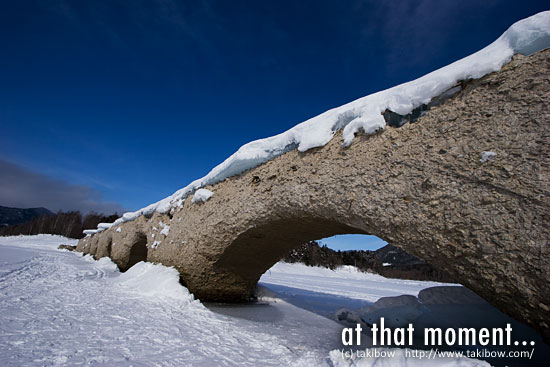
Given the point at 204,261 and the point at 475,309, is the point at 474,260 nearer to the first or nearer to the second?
the point at 475,309

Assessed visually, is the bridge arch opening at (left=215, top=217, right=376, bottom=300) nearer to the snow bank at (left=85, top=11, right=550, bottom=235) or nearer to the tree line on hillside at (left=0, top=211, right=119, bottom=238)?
the snow bank at (left=85, top=11, right=550, bottom=235)

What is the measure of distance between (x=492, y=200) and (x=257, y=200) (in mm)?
1885

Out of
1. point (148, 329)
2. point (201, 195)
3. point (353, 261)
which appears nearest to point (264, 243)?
point (201, 195)

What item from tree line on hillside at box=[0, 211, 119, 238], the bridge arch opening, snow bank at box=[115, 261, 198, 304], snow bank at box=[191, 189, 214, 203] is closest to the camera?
the bridge arch opening

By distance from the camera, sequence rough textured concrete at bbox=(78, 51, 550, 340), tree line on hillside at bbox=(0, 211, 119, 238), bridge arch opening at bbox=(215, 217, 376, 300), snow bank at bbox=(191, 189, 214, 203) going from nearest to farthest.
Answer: rough textured concrete at bbox=(78, 51, 550, 340) < bridge arch opening at bbox=(215, 217, 376, 300) < snow bank at bbox=(191, 189, 214, 203) < tree line on hillside at bbox=(0, 211, 119, 238)

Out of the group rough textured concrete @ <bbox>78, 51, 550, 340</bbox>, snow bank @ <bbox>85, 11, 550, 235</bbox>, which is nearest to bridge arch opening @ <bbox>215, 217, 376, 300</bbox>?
rough textured concrete @ <bbox>78, 51, 550, 340</bbox>

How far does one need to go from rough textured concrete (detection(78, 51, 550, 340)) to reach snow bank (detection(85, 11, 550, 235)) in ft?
0.22

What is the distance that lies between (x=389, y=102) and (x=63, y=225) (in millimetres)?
36029

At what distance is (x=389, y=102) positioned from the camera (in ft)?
6.22

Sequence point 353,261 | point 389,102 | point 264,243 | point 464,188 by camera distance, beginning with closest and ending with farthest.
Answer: point 464,188, point 389,102, point 264,243, point 353,261

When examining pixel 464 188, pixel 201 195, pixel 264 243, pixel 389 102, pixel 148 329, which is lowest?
pixel 148 329

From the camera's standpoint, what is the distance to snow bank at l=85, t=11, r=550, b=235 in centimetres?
141

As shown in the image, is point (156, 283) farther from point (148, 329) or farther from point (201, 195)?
point (148, 329)

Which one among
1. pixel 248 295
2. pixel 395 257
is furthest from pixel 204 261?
pixel 395 257
